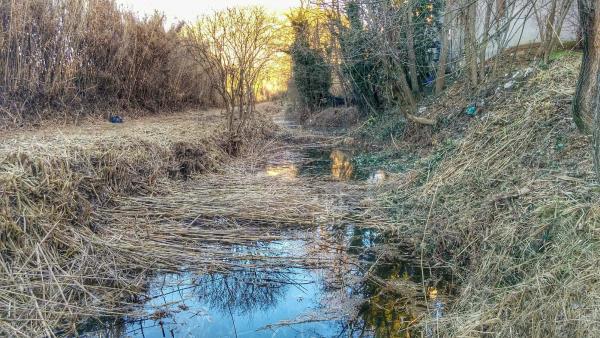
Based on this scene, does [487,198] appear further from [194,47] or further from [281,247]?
[194,47]

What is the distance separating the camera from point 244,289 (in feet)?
12.8

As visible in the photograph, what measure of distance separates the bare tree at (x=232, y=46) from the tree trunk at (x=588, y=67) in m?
7.29

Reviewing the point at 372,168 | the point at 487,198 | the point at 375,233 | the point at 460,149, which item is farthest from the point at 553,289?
the point at 372,168

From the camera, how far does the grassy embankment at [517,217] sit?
2689mm

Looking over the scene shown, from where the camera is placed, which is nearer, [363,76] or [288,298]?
[288,298]

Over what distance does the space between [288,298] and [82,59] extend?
24.3 ft

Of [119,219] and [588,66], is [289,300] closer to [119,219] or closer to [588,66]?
[119,219]

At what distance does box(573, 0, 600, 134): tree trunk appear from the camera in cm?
381

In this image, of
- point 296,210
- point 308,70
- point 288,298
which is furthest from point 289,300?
point 308,70

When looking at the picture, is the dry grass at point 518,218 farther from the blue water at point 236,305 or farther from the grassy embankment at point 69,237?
the grassy embankment at point 69,237

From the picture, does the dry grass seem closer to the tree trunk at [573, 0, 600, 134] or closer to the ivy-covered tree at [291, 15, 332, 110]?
the tree trunk at [573, 0, 600, 134]

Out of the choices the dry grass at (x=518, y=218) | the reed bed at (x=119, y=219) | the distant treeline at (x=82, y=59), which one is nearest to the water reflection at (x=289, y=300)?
the reed bed at (x=119, y=219)

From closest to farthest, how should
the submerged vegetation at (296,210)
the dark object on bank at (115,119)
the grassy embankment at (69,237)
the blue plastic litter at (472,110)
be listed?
the submerged vegetation at (296,210), the grassy embankment at (69,237), the blue plastic litter at (472,110), the dark object on bank at (115,119)

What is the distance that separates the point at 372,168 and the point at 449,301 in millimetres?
5615
